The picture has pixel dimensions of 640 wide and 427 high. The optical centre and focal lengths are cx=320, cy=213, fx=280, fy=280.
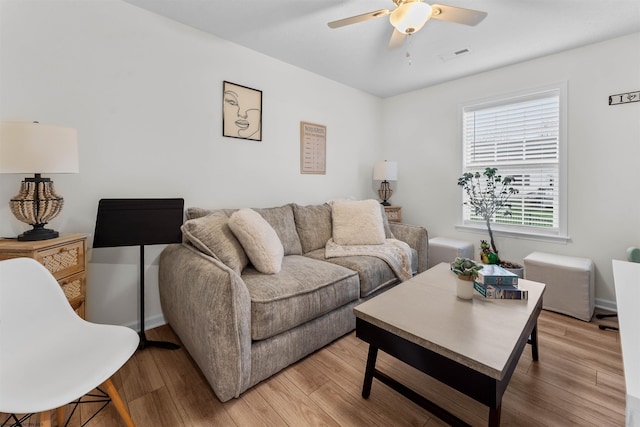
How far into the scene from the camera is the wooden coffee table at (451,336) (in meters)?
1.04

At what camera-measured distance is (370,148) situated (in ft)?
13.1

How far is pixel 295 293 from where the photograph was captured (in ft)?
5.45

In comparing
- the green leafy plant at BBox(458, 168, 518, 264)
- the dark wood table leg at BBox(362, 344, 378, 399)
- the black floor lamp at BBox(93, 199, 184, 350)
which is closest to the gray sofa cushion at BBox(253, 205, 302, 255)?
the black floor lamp at BBox(93, 199, 184, 350)

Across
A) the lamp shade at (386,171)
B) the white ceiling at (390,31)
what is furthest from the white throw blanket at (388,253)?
the white ceiling at (390,31)

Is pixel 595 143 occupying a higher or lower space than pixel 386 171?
higher

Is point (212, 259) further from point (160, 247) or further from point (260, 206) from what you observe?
point (260, 206)

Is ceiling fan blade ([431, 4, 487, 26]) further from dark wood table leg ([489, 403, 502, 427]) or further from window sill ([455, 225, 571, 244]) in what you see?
window sill ([455, 225, 571, 244])

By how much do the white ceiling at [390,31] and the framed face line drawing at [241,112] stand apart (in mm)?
415

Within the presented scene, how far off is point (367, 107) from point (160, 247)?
3086 mm

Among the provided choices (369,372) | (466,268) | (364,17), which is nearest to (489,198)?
(466,268)

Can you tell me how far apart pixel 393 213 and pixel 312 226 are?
4.69ft

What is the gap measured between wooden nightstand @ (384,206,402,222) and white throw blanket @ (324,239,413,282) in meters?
0.98

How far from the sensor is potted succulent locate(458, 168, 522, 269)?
9.45 feet

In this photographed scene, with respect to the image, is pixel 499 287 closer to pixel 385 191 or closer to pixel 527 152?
pixel 527 152
